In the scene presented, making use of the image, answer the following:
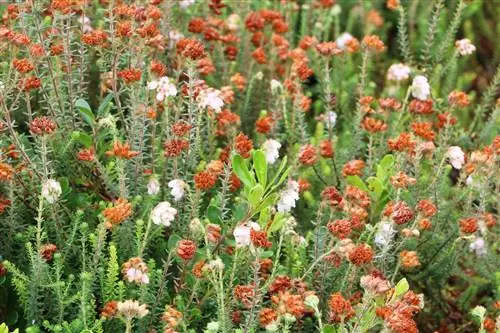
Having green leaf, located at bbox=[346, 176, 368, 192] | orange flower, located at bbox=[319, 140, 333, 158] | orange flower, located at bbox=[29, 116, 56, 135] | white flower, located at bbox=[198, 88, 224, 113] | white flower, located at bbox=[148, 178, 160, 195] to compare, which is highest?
orange flower, located at bbox=[29, 116, 56, 135]

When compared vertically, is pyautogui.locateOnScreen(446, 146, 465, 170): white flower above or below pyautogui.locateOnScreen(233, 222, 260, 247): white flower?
below

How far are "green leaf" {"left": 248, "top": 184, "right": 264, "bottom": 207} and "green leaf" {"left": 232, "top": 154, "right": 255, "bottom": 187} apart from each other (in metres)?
0.04

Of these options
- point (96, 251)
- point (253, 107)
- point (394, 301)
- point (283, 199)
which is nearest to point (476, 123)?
point (253, 107)

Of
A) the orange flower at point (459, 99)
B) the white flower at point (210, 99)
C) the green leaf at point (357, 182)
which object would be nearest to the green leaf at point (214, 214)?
the white flower at point (210, 99)

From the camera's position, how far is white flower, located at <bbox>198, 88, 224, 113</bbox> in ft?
9.01

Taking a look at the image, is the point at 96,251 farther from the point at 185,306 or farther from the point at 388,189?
the point at 388,189

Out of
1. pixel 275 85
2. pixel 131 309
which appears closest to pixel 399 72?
pixel 275 85

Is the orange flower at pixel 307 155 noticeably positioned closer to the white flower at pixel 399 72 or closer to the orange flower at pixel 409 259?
the orange flower at pixel 409 259

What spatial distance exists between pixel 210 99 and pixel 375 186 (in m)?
0.66

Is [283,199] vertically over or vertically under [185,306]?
over

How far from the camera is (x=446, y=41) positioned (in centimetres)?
377

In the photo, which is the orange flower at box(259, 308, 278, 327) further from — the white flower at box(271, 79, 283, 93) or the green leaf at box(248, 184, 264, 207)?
the white flower at box(271, 79, 283, 93)

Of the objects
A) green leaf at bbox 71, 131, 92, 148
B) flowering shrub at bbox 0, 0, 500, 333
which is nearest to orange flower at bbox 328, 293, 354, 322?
flowering shrub at bbox 0, 0, 500, 333

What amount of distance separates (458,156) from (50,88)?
4.67ft
